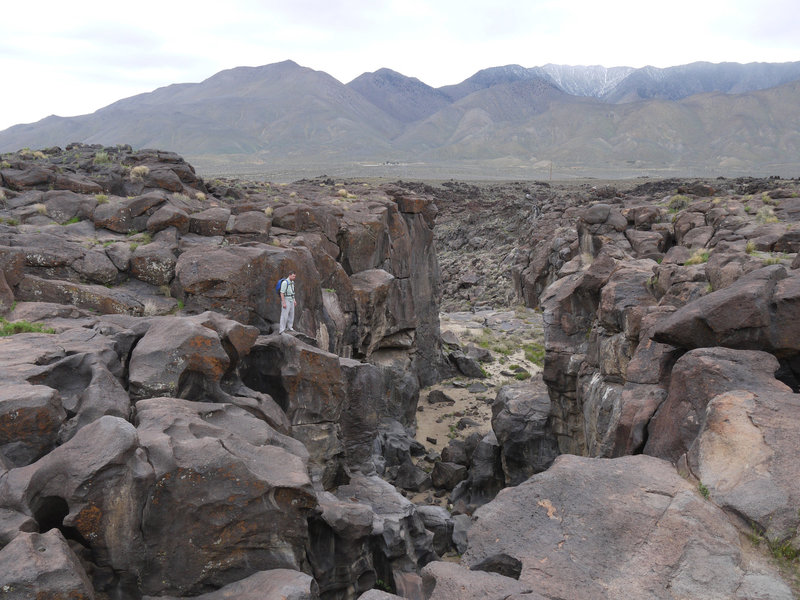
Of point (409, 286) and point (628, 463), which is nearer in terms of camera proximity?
point (628, 463)

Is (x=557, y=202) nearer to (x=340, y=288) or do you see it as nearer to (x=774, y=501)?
(x=340, y=288)

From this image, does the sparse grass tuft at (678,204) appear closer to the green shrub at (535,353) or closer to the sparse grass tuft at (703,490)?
the green shrub at (535,353)

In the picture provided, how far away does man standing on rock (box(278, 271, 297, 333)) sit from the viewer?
56.5ft

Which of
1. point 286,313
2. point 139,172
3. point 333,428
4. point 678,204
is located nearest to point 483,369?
point 678,204

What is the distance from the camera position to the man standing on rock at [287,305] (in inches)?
679

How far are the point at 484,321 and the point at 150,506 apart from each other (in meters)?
45.6

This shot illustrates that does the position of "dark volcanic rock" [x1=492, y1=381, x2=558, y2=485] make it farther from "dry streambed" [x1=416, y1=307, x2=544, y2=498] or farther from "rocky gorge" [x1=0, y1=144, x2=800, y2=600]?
"dry streambed" [x1=416, y1=307, x2=544, y2=498]

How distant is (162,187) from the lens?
2903 centimetres

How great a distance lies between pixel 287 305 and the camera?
17391mm

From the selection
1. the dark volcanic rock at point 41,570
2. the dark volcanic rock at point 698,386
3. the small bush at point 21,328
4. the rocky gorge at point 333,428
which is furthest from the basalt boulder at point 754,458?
the small bush at point 21,328

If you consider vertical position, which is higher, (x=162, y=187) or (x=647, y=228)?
(x=162, y=187)

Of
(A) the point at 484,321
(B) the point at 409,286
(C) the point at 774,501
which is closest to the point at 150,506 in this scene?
(C) the point at 774,501

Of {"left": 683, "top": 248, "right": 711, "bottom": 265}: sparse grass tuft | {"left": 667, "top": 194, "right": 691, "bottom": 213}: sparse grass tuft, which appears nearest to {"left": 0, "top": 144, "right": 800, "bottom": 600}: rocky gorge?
{"left": 683, "top": 248, "right": 711, "bottom": 265}: sparse grass tuft

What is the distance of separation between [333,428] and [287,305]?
13.3ft
